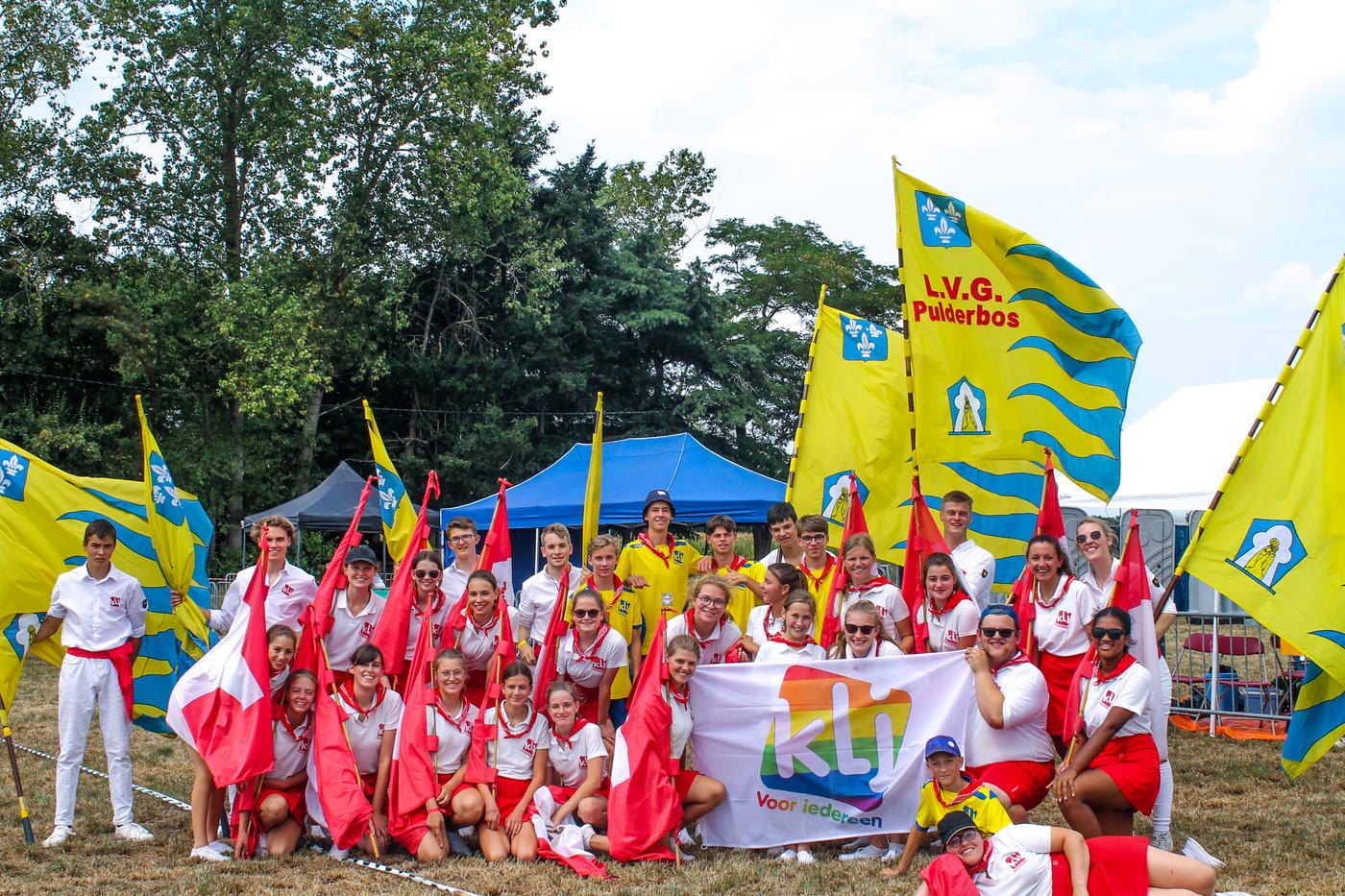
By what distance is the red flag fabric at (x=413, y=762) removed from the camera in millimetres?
6262

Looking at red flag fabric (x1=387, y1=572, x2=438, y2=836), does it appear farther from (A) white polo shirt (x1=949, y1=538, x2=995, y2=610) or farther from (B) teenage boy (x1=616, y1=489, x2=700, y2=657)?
(A) white polo shirt (x1=949, y1=538, x2=995, y2=610)

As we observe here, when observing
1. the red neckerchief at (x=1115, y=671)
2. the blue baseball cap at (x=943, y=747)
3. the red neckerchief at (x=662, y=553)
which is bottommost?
the blue baseball cap at (x=943, y=747)

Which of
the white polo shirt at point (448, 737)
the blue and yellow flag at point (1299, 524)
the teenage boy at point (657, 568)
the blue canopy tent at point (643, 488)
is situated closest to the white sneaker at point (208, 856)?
the white polo shirt at point (448, 737)

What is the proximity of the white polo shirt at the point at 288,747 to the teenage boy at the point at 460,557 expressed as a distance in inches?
47.5

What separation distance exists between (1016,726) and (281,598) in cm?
430

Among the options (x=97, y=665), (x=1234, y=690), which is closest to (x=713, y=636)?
(x=97, y=665)

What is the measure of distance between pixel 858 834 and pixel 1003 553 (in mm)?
2313

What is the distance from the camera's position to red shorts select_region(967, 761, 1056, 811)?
572 centimetres

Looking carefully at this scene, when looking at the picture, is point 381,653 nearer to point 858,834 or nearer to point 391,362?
point 858,834

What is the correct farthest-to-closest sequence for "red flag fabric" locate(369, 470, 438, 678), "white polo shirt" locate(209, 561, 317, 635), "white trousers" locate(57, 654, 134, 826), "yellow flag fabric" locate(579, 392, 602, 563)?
"yellow flag fabric" locate(579, 392, 602, 563) → "white polo shirt" locate(209, 561, 317, 635) → "red flag fabric" locate(369, 470, 438, 678) → "white trousers" locate(57, 654, 134, 826)

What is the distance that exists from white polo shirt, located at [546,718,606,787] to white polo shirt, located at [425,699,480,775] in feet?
1.52

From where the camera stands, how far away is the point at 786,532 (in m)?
7.10

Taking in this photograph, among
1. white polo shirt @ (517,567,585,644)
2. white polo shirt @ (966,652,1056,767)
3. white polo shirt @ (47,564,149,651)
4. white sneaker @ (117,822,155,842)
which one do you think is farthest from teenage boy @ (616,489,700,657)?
white sneaker @ (117,822,155,842)

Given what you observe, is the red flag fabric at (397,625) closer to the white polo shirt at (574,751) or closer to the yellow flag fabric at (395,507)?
the white polo shirt at (574,751)
